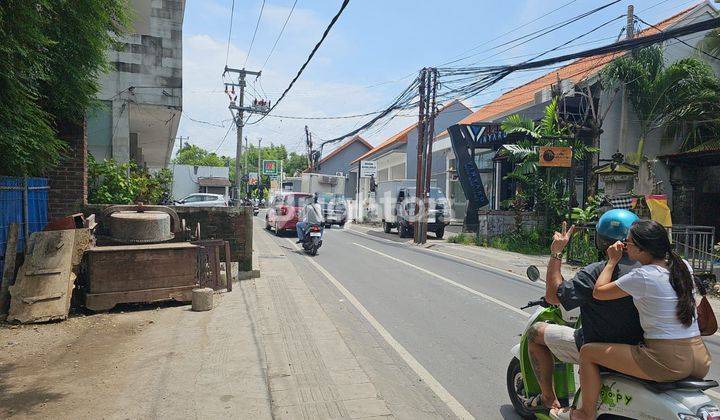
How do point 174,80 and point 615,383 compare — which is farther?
point 174,80

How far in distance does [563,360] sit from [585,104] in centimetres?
1741

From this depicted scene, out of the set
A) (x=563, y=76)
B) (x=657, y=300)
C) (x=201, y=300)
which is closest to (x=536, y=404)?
(x=657, y=300)

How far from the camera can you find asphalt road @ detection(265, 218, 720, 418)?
5004 mm

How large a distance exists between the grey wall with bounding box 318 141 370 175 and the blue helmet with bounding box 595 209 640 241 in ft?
192

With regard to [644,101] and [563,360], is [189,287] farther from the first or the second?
[644,101]

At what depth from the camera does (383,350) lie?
595 cm

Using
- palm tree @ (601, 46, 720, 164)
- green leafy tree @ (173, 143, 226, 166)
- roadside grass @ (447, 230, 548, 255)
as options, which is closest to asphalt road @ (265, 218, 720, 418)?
roadside grass @ (447, 230, 548, 255)

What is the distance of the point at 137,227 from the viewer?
8070 millimetres

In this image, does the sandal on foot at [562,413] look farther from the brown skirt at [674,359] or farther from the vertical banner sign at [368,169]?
the vertical banner sign at [368,169]

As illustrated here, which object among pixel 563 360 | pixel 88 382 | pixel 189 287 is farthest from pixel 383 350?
pixel 189 287

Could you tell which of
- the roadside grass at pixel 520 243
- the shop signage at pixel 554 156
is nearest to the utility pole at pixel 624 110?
the shop signage at pixel 554 156

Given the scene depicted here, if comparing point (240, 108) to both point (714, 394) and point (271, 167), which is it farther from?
point (271, 167)

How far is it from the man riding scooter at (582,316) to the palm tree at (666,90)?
15.0 meters

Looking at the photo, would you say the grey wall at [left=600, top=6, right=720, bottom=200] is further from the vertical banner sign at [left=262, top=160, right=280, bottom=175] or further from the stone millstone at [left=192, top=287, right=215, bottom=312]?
the vertical banner sign at [left=262, top=160, right=280, bottom=175]
